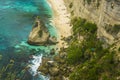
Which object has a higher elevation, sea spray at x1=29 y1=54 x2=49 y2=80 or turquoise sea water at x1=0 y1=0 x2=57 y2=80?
turquoise sea water at x1=0 y1=0 x2=57 y2=80

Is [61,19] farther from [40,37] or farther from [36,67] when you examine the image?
[36,67]

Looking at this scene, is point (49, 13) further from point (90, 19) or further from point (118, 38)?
point (118, 38)

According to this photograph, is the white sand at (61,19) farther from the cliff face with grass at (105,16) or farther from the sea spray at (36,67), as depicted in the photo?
the sea spray at (36,67)

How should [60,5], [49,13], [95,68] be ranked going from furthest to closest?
1. [60,5]
2. [49,13]
3. [95,68]

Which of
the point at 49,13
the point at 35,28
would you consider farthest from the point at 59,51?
the point at 49,13

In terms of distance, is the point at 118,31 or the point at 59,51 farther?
the point at 59,51

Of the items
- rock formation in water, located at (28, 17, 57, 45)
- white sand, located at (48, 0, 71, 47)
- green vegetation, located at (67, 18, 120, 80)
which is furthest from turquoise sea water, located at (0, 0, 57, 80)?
green vegetation, located at (67, 18, 120, 80)

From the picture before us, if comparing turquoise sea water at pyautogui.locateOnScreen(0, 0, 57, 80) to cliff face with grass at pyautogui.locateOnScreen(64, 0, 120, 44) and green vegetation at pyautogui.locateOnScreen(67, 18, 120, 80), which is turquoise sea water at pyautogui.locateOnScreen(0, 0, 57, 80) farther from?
cliff face with grass at pyautogui.locateOnScreen(64, 0, 120, 44)
